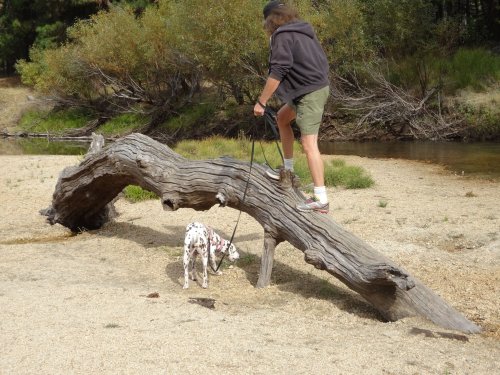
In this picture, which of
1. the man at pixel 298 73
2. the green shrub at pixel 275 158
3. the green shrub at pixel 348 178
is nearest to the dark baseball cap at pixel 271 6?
the man at pixel 298 73

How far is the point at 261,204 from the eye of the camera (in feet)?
24.4

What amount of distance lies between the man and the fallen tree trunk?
1.75 feet

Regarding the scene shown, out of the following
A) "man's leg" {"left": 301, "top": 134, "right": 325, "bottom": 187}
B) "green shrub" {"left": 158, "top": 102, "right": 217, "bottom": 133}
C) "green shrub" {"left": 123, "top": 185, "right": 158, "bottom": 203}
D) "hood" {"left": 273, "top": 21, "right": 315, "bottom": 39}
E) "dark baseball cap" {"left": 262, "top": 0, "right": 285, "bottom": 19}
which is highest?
"dark baseball cap" {"left": 262, "top": 0, "right": 285, "bottom": 19}

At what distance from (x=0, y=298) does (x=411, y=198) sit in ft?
25.4

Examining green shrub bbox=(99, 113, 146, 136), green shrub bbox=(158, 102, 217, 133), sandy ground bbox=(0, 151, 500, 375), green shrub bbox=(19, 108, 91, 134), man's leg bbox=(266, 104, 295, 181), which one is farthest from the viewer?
green shrub bbox=(19, 108, 91, 134)

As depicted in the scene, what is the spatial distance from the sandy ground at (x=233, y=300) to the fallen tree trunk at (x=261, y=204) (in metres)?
0.25

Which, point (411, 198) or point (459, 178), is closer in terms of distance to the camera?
point (411, 198)

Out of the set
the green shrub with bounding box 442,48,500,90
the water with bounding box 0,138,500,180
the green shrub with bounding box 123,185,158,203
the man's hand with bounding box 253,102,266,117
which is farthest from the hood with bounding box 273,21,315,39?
the green shrub with bounding box 442,48,500,90

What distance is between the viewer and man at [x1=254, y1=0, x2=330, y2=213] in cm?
667

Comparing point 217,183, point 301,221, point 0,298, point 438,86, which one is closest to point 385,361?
point 301,221

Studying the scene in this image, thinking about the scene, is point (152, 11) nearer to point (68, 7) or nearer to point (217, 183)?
point (68, 7)

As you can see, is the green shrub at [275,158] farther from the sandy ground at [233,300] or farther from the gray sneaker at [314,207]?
the gray sneaker at [314,207]

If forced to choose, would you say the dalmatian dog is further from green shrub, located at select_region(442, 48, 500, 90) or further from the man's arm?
green shrub, located at select_region(442, 48, 500, 90)

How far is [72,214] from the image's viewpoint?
1043 cm
